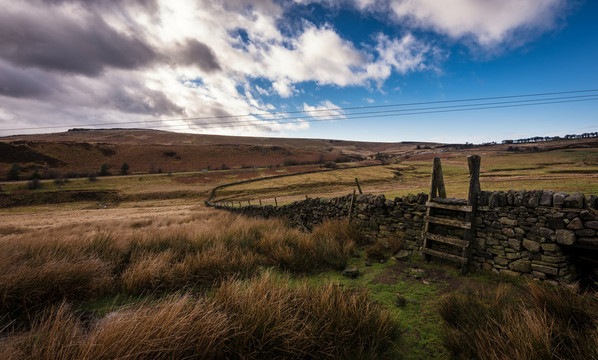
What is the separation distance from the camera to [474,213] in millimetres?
6164

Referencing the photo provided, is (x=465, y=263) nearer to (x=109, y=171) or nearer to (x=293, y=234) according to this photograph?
(x=293, y=234)

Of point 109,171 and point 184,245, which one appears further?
point 109,171

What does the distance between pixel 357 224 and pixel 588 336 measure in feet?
22.4

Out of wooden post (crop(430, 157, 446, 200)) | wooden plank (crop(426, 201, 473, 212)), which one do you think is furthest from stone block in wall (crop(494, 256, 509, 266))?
wooden post (crop(430, 157, 446, 200))

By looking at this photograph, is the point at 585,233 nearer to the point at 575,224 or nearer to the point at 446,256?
the point at 575,224

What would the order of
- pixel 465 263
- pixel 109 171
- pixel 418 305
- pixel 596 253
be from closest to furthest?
pixel 418 305, pixel 596 253, pixel 465 263, pixel 109 171

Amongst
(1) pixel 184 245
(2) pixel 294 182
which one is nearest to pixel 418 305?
(1) pixel 184 245

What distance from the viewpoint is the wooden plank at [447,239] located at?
6094mm

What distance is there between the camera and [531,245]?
5.32 m

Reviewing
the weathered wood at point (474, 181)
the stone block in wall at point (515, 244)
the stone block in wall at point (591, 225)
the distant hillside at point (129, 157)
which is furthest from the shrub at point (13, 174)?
the stone block in wall at point (591, 225)

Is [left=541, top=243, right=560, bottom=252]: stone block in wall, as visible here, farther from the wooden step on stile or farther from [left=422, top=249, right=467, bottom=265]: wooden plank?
[left=422, top=249, right=467, bottom=265]: wooden plank

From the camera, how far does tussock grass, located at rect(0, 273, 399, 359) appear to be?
6.83 ft

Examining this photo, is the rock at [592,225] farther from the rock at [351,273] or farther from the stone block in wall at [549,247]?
the rock at [351,273]

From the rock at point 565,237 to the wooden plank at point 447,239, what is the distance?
1.63m
